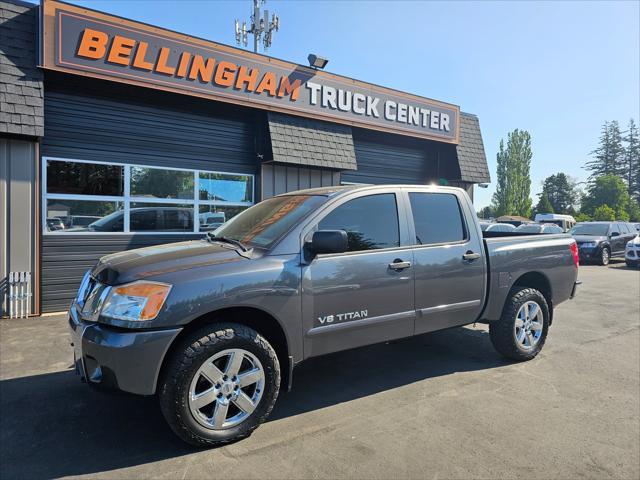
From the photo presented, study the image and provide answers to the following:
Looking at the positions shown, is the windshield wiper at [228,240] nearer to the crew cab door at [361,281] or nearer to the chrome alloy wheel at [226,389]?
the crew cab door at [361,281]

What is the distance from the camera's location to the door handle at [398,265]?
3.75 meters

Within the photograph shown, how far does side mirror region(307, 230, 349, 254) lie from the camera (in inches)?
126

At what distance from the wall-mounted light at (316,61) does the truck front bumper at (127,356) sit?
26.3ft

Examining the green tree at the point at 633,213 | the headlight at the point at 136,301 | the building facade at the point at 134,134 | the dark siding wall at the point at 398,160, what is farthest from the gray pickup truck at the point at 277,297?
the green tree at the point at 633,213

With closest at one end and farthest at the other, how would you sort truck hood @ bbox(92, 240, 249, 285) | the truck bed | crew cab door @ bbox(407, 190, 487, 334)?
truck hood @ bbox(92, 240, 249, 285) < crew cab door @ bbox(407, 190, 487, 334) < the truck bed

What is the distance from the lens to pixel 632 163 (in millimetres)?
68000

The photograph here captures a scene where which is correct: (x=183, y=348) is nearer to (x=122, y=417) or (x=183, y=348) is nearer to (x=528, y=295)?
(x=122, y=417)

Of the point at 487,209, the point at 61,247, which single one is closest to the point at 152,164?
the point at 61,247

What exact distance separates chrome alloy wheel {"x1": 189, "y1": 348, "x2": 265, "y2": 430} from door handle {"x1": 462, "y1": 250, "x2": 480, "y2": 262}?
2.36 metres

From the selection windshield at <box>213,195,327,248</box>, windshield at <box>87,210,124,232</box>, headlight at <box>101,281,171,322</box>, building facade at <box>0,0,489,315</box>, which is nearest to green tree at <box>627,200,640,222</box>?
building facade at <box>0,0,489,315</box>

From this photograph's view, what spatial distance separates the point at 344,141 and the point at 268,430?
7.73 metres

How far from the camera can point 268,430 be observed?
3.22 meters

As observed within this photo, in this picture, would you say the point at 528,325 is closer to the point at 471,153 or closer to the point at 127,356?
the point at 127,356

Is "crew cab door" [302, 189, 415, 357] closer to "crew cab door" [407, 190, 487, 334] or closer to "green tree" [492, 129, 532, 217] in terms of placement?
"crew cab door" [407, 190, 487, 334]
